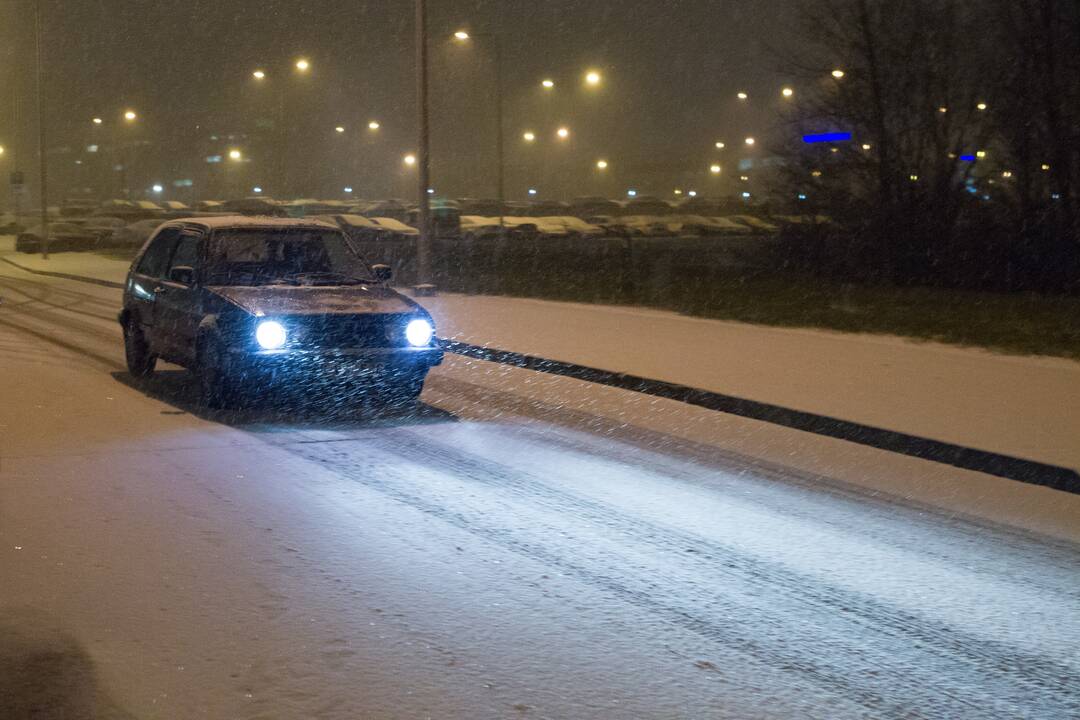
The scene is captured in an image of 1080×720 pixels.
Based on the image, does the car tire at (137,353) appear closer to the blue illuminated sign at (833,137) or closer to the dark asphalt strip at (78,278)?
the dark asphalt strip at (78,278)

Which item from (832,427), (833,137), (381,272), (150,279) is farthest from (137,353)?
(833,137)

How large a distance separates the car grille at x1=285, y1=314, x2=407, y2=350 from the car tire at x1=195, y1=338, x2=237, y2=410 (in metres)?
0.65

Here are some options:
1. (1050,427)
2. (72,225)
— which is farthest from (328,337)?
(72,225)

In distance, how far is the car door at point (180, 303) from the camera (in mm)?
11617

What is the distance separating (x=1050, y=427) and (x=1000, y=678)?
569cm

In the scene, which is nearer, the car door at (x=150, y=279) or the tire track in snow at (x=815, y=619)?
the tire track in snow at (x=815, y=619)

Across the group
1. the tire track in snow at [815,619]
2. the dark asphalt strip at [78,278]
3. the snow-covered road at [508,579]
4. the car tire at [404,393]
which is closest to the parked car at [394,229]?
the dark asphalt strip at [78,278]

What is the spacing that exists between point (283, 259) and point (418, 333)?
182cm

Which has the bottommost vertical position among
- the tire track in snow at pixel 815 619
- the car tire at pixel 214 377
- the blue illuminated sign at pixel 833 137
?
the tire track in snow at pixel 815 619

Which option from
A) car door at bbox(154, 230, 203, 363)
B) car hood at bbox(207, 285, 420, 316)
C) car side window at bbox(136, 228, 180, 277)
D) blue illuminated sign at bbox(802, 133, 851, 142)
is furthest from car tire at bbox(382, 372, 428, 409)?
blue illuminated sign at bbox(802, 133, 851, 142)

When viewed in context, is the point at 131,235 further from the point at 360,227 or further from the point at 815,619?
the point at 815,619

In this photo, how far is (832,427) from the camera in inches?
406

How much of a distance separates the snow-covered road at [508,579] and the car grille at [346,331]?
2.41 ft

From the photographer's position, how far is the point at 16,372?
14.1 m
